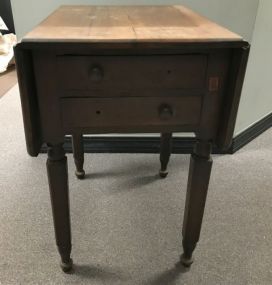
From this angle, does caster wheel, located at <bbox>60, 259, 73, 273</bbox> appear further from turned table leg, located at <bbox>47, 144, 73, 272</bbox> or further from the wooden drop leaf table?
the wooden drop leaf table

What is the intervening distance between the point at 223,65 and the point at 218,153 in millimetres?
1010

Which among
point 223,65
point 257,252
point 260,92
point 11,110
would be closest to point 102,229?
point 257,252

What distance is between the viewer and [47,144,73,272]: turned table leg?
83 centimetres

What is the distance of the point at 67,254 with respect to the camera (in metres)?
0.98

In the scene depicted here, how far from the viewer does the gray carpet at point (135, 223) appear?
3.34 feet

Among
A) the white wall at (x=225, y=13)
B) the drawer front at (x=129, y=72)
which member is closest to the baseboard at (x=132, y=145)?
the white wall at (x=225, y=13)

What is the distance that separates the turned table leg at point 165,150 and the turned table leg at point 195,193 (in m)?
0.47

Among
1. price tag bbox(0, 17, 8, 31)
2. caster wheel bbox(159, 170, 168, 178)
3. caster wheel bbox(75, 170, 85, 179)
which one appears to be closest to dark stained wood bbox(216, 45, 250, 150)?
caster wheel bbox(159, 170, 168, 178)

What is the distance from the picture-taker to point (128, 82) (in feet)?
A: 2.48

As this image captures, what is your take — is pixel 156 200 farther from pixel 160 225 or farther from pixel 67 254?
pixel 67 254

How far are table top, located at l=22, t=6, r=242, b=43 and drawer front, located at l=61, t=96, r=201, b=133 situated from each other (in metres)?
0.14

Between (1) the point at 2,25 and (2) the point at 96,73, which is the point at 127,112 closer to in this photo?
(2) the point at 96,73

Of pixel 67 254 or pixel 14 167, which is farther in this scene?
pixel 14 167

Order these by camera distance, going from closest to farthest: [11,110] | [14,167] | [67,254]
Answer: [67,254]
[14,167]
[11,110]
